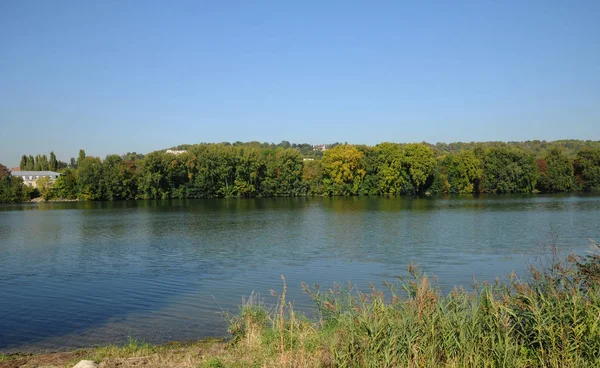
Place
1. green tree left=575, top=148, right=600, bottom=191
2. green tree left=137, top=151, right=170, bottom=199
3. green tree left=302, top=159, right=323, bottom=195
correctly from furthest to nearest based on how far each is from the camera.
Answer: green tree left=302, top=159, right=323, bottom=195 → green tree left=575, top=148, right=600, bottom=191 → green tree left=137, top=151, right=170, bottom=199

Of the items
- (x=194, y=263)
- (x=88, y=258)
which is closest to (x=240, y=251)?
(x=194, y=263)

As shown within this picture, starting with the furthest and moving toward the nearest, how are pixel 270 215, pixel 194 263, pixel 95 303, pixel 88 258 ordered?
pixel 270 215
pixel 88 258
pixel 194 263
pixel 95 303

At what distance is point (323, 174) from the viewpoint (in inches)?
3447

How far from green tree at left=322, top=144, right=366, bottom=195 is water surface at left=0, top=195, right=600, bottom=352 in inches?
1704

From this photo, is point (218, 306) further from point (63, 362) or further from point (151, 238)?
point (151, 238)

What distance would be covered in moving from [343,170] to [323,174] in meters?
4.50

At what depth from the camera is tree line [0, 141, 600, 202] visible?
79188 mm

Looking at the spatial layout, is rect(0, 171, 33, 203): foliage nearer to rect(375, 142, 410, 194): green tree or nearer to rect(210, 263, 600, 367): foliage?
rect(375, 142, 410, 194): green tree

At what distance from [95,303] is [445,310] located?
38.5ft

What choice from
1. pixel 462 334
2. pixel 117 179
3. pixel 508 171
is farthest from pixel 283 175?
pixel 462 334

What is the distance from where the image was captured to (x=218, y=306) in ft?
47.2

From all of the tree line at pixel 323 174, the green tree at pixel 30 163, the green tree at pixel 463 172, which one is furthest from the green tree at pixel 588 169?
the green tree at pixel 30 163

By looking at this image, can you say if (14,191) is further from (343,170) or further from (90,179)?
(343,170)

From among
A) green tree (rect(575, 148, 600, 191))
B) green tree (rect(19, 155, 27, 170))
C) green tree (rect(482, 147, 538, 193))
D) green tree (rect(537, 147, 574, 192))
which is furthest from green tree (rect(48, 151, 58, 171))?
green tree (rect(575, 148, 600, 191))
